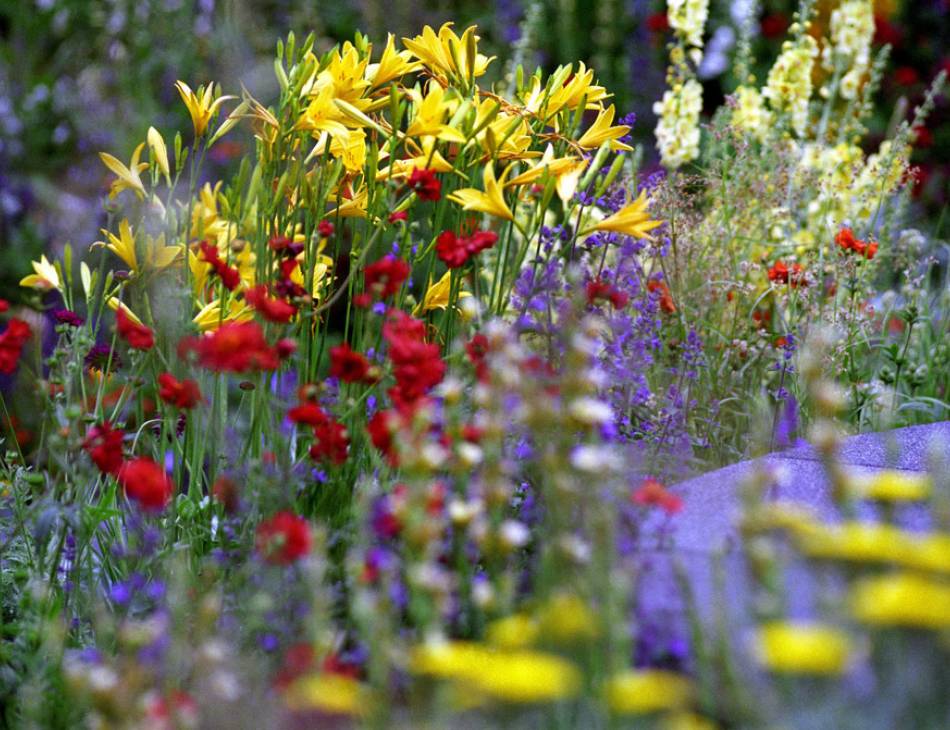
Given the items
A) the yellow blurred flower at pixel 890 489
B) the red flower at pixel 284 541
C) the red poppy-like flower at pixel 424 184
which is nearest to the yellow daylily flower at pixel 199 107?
the red poppy-like flower at pixel 424 184

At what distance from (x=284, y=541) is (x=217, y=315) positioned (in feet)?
2.83

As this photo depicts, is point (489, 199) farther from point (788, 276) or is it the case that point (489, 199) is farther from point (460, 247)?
point (788, 276)

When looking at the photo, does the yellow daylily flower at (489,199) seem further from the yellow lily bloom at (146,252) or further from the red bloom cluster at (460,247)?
the yellow lily bloom at (146,252)

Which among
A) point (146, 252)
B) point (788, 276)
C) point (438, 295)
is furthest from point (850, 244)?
point (146, 252)

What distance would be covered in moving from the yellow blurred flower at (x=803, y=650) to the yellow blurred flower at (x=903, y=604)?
0.12 feet

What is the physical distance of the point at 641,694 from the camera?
3.52ft

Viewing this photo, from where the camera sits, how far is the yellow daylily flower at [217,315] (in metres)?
2.11

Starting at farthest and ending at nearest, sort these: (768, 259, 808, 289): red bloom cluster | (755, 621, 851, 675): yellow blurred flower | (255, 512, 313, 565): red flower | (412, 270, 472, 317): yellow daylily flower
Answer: (768, 259, 808, 289): red bloom cluster, (412, 270, 472, 317): yellow daylily flower, (255, 512, 313, 565): red flower, (755, 621, 851, 675): yellow blurred flower

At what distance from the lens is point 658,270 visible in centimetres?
358

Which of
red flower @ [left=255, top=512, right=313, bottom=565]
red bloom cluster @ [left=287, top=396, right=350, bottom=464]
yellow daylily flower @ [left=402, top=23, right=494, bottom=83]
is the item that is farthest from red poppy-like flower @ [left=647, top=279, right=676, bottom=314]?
red flower @ [left=255, top=512, right=313, bottom=565]

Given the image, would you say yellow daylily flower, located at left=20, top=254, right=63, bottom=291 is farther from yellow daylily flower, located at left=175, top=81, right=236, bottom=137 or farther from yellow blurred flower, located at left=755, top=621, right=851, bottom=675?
yellow blurred flower, located at left=755, top=621, right=851, bottom=675

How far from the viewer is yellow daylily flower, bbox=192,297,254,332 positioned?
2.11 metres

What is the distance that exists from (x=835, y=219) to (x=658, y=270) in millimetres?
531

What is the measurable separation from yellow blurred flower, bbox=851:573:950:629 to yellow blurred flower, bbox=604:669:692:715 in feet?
0.60
